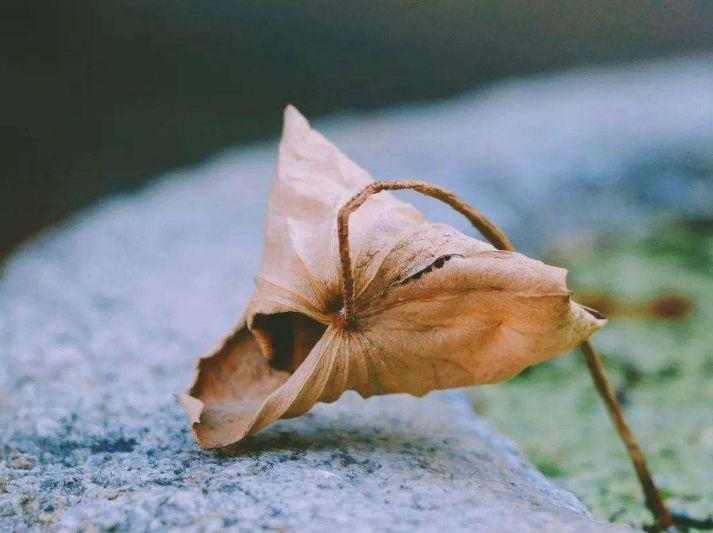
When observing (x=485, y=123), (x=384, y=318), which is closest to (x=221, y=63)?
(x=485, y=123)

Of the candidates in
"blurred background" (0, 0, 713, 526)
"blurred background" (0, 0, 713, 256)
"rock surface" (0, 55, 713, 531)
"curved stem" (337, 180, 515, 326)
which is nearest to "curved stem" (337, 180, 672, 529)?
"curved stem" (337, 180, 515, 326)

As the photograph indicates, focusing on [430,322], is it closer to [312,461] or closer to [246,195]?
[312,461]

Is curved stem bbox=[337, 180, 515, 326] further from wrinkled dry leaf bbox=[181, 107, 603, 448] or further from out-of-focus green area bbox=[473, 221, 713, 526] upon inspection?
out-of-focus green area bbox=[473, 221, 713, 526]

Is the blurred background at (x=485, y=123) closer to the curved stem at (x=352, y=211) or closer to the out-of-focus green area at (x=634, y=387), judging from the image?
the out-of-focus green area at (x=634, y=387)

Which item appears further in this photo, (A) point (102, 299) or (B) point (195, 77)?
(B) point (195, 77)

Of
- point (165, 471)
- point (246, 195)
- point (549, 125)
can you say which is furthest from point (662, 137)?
point (165, 471)

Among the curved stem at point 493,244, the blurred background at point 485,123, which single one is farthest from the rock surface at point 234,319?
the curved stem at point 493,244
